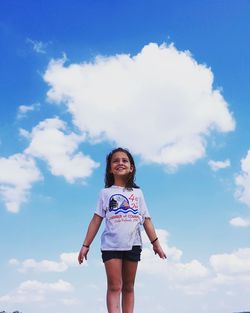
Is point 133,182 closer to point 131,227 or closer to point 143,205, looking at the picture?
point 143,205

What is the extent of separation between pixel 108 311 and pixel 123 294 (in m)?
0.45

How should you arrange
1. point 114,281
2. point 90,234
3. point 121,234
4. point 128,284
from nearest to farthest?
1. point 114,281
2. point 121,234
3. point 128,284
4. point 90,234

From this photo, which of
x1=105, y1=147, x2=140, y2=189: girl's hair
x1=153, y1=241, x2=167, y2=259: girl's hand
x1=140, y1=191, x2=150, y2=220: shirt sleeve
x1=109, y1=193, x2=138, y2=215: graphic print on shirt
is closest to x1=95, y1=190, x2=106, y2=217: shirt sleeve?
x1=109, y1=193, x2=138, y2=215: graphic print on shirt

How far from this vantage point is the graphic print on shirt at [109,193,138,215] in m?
7.57

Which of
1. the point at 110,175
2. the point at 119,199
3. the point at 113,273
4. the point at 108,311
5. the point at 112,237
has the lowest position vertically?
the point at 108,311

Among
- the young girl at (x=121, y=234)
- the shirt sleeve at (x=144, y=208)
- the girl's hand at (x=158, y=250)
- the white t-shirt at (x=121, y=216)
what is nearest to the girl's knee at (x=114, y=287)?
the young girl at (x=121, y=234)

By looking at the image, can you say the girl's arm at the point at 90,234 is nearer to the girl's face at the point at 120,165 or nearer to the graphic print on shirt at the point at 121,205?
the graphic print on shirt at the point at 121,205

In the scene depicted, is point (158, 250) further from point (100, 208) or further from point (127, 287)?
point (100, 208)

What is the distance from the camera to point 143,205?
313 inches

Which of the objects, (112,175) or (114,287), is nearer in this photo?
(114,287)

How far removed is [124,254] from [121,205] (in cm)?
78

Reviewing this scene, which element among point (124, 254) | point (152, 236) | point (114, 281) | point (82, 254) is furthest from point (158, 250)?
point (82, 254)

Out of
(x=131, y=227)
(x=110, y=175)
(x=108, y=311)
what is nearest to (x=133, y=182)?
(x=110, y=175)

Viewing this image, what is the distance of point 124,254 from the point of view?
7469 millimetres
